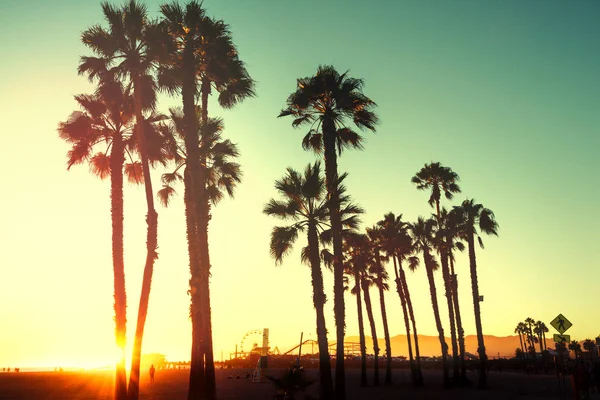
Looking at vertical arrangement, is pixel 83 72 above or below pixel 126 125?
above

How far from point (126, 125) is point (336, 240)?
43.8 ft

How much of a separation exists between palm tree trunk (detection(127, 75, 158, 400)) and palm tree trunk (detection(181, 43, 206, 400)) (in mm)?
1769

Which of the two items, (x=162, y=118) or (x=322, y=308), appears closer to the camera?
(x=322, y=308)

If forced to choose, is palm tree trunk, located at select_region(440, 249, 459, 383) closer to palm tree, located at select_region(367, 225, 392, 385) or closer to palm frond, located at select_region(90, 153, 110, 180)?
palm tree, located at select_region(367, 225, 392, 385)

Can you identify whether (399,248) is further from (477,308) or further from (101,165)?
(101,165)

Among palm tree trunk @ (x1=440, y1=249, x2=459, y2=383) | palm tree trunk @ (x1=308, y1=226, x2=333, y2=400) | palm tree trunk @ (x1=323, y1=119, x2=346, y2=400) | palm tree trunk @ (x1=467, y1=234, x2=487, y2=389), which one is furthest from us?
palm tree trunk @ (x1=440, y1=249, x2=459, y2=383)

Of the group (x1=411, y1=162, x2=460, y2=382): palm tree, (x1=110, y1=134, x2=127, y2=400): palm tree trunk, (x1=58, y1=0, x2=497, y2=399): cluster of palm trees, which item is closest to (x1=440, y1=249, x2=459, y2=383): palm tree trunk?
(x1=411, y1=162, x2=460, y2=382): palm tree

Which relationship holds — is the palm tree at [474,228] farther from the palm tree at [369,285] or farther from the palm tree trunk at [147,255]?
the palm tree trunk at [147,255]

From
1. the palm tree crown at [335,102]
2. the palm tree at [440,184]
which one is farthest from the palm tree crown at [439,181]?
the palm tree crown at [335,102]

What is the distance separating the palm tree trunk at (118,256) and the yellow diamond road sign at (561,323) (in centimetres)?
2023

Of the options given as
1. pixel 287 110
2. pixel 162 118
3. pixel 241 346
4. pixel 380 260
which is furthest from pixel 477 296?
pixel 241 346

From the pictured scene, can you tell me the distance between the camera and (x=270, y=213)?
29844 mm

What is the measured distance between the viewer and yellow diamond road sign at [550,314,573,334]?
23.9 meters

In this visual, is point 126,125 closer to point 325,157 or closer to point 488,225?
point 325,157
